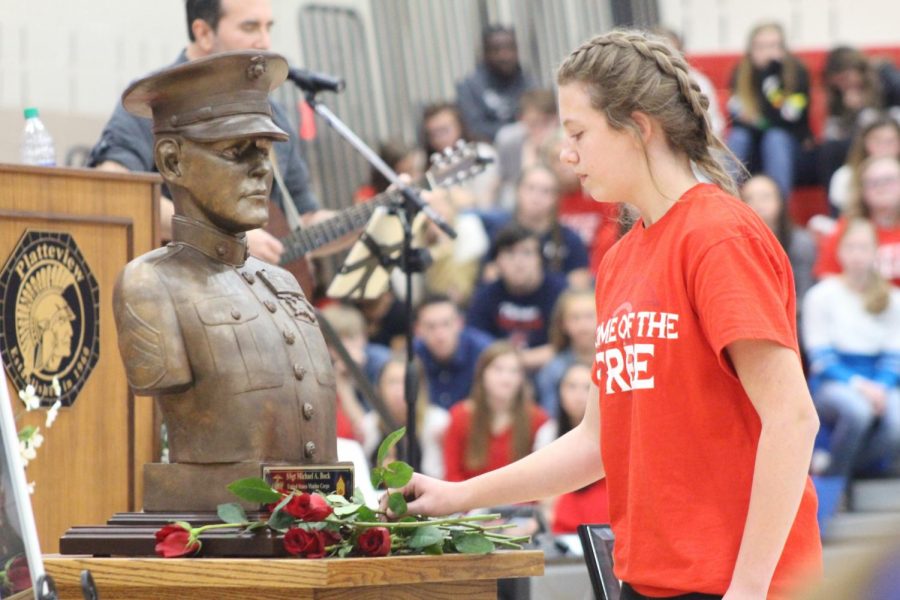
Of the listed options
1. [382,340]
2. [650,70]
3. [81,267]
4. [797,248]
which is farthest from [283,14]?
[650,70]

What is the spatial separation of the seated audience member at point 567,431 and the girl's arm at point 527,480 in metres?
2.18

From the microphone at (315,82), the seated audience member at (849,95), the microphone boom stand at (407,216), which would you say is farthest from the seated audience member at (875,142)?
the microphone at (315,82)

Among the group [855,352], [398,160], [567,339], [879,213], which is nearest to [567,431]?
[567,339]

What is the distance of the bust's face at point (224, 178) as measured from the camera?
242cm

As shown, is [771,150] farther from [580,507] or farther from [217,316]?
[217,316]

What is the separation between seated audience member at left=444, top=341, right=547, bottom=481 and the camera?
5898 mm

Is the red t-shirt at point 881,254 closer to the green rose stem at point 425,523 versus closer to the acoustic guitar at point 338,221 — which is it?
the acoustic guitar at point 338,221

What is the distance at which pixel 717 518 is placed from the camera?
78.7 inches

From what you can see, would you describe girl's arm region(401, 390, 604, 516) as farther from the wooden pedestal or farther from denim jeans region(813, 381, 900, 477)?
denim jeans region(813, 381, 900, 477)

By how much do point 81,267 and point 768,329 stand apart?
5.59 feet

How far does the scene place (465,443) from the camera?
6.03m

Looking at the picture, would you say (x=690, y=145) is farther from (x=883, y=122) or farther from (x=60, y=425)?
(x=883, y=122)

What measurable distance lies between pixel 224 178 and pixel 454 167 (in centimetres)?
220

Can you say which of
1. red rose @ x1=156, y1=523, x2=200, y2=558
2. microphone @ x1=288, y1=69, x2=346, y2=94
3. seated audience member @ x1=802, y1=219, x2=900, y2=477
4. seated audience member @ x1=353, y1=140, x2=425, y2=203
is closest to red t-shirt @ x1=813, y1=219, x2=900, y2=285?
seated audience member @ x1=802, y1=219, x2=900, y2=477
